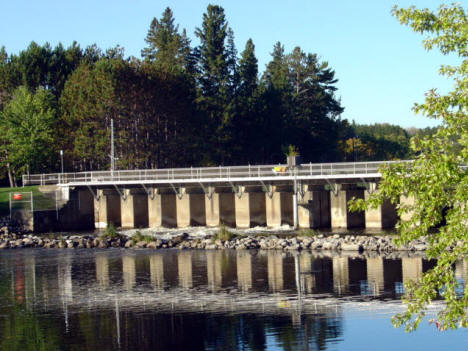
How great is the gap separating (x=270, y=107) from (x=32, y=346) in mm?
87291

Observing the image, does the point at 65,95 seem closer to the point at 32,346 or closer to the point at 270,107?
the point at 270,107

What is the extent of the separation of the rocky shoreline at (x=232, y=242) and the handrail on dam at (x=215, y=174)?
645 centimetres

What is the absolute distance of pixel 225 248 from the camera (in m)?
51.4

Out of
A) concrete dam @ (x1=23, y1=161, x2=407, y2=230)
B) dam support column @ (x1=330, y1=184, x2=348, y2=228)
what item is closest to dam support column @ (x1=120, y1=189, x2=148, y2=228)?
concrete dam @ (x1=23, y1=161, x2=407, y2=230)

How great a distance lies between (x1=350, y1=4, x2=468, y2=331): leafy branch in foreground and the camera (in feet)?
45.0

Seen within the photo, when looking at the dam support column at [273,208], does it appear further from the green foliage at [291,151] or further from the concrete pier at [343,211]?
the green foliage at [291,151]

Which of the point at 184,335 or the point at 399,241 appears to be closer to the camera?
the point at 399,241

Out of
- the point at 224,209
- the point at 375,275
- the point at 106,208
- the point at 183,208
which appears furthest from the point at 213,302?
the point at 106,208

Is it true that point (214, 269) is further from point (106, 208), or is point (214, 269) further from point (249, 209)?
point (106, 208)

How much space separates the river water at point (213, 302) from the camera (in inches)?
1001

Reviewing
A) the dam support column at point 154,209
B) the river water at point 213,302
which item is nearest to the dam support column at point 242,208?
the dam support column at point 154,209

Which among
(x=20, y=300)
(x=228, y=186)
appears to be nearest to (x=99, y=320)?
(x=20, y=300)

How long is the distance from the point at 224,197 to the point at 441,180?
5283cm

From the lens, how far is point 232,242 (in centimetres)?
5216
